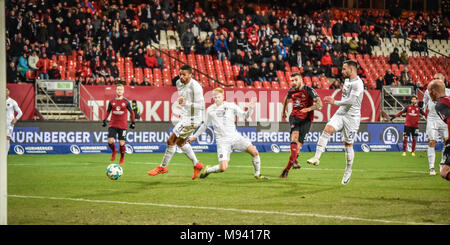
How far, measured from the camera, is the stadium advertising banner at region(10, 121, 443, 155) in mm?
21938

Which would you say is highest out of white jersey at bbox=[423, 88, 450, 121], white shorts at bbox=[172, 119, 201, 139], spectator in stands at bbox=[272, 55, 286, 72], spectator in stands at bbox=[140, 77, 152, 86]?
spectator in stands at bbox=[272, 55, 286, 72]

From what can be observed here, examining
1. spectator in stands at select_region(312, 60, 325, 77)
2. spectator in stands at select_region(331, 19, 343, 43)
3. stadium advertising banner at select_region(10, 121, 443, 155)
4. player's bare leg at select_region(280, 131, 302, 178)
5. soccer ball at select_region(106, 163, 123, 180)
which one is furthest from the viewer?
spectator in stands at select_region(331, 19, 343, 43)

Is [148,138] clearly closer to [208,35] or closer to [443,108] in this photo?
[208,35]

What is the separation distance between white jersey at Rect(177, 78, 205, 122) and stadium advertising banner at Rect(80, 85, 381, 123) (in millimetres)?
9688

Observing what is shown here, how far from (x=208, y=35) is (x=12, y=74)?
1027cm

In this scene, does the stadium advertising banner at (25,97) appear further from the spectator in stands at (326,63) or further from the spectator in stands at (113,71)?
the spectator in stands at (326,63)

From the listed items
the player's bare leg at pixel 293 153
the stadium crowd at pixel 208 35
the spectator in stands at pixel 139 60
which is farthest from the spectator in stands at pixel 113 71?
the player's bare leg at pixel 293 153

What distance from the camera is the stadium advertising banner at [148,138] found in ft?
72.0

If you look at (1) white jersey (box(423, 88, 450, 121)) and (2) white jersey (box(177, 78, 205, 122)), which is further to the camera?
(1) white jersey (box(423, 88, 450, 121))

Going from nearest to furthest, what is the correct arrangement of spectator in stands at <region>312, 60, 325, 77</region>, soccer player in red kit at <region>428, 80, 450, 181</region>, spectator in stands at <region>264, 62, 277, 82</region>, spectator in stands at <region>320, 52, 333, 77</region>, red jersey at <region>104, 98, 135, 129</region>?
soccer player in red kit at <region>428, 80, 450, 181</region>, red jersey at <region>104, 98, 135, 129</region>, spectator in stands at <region>264, 62, 277, 82</region>, spectator in stands at <region>312, 60, 325, 77</region>, spectator in stands at <region>320, 52, 333, 77</region>

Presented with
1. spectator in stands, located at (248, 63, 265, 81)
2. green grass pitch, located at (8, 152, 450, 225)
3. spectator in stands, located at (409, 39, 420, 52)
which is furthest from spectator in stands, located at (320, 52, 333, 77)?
green grass pitch, located at (8, 152, 450, 225)

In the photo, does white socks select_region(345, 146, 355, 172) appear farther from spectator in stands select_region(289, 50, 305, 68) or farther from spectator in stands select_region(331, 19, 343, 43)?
spectator in stands select_region(331, 19, 343, 43)

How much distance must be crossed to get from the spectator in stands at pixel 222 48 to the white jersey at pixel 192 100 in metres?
16.7

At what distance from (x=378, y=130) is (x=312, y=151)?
3.28 meters
